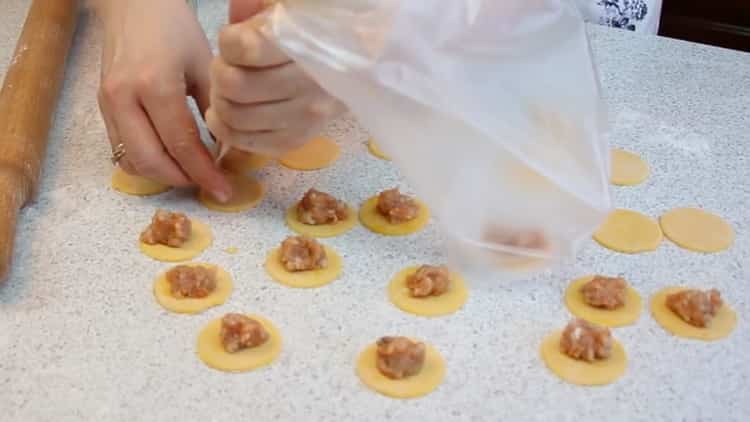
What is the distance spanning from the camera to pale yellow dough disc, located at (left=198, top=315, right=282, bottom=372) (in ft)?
2.47

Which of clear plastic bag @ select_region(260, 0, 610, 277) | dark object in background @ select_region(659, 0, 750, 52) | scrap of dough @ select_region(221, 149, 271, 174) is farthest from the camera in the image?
dark object in background @ select_region(659, 0, 750, 52)

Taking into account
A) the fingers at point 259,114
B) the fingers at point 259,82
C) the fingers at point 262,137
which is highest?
the fingers at point 259,82

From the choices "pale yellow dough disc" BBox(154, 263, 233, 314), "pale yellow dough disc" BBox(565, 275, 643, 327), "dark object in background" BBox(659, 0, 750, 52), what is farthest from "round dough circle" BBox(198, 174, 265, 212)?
"dark object in background" BBox(659, 0, 750, 52)

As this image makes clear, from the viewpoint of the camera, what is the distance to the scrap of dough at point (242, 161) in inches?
38.4

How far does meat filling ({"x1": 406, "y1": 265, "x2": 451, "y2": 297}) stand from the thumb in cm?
31

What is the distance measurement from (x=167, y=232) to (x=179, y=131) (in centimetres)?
11

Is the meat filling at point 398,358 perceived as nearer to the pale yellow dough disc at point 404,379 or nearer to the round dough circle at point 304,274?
the pale yellow dough disc at point 404,379

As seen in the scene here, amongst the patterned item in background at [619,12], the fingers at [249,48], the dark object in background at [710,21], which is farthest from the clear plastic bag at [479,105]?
the dark object in background at [710,21]

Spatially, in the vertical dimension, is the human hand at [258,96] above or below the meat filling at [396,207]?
above

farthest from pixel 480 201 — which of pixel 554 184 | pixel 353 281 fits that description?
pixel 353 281

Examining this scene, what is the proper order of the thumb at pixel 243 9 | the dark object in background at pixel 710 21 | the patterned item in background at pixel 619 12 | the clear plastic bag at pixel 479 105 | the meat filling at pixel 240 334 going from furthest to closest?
the dark object in background at pixel 710 21 < the patterned item in background at pixel 619 12 < the thumb at pixel 243 9 < the meat filling at pixel 240 334 < the clear plastic bag at pixel 479 105

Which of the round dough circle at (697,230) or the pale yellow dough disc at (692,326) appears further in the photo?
the round dough circle at (697,230)

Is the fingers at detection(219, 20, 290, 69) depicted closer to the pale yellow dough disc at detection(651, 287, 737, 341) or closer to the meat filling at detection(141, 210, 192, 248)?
the meat filling at detection(141, 210, 192, 248)

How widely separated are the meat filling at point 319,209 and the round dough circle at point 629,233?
27 cm
